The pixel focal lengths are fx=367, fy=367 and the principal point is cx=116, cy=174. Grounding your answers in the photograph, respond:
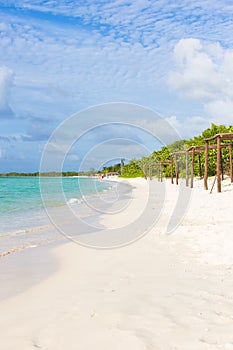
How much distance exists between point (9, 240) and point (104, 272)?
4.59m

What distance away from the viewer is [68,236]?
9.81 metres

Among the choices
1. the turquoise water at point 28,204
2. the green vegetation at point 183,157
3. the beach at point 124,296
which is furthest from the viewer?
the green vegetation at point 183,157

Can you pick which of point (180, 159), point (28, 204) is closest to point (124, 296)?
point (28, 204)

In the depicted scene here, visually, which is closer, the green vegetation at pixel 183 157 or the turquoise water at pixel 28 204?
the turquoise water at pixel 28 204

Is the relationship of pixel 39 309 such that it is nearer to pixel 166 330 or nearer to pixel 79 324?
pixel 79 324

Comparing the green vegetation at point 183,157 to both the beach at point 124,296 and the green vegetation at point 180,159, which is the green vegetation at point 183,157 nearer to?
the green vegetation at point 180,159

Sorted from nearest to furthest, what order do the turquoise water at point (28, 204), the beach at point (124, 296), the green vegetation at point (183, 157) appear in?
1. the beach at point (124, 296)
2. the turquoise water at point (28, 204)
3. the green vegetation at point (183, 157)

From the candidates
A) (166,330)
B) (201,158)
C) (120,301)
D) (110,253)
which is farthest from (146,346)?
(201,158)

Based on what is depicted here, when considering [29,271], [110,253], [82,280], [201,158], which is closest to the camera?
[82,280]

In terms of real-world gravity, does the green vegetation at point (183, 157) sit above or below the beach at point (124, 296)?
above

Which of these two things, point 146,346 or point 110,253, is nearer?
point 146,346

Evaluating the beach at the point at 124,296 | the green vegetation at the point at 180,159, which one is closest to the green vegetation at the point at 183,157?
the green vegetation at the point at 180,159

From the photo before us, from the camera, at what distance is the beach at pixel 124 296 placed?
331 cm

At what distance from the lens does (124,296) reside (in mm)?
4430
